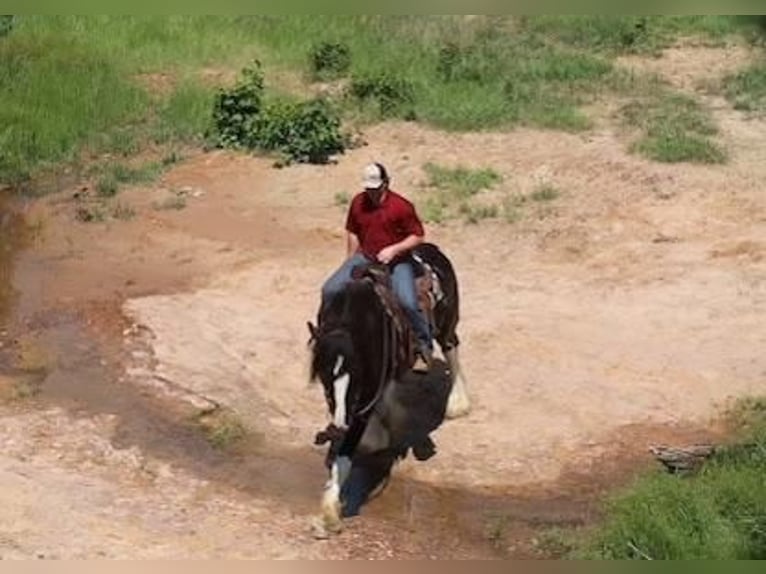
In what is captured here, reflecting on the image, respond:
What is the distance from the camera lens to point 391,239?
9.55 metres

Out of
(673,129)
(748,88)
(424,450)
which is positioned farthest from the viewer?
(748,88)

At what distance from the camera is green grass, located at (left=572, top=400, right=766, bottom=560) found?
7.78 m

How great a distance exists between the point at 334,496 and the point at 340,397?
2.48 feet

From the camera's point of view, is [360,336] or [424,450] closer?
[360,336]

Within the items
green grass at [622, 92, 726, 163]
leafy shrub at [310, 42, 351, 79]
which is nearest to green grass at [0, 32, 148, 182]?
leafy shrub at [310, 42, 351, 79]

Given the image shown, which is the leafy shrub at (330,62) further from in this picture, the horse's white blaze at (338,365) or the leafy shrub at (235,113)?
the horse's white blaze at (338,365)

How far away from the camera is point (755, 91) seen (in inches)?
717

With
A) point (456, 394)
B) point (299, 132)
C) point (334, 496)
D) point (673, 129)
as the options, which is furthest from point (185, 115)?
point (334, 496)

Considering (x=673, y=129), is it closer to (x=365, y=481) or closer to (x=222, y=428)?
(x=222, y=428)

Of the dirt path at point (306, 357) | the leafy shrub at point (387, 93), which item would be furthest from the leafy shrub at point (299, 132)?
the leafy shrub at point (387, 93)

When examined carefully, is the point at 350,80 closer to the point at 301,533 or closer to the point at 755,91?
the point at 755,91

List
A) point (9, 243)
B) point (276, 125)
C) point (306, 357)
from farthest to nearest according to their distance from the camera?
1. point (276, 125)
2. point (9, 243)
3. point (306, 357)

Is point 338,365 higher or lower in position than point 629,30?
higher

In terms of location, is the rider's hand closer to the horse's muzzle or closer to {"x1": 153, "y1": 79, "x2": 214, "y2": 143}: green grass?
the horse's muzzle
